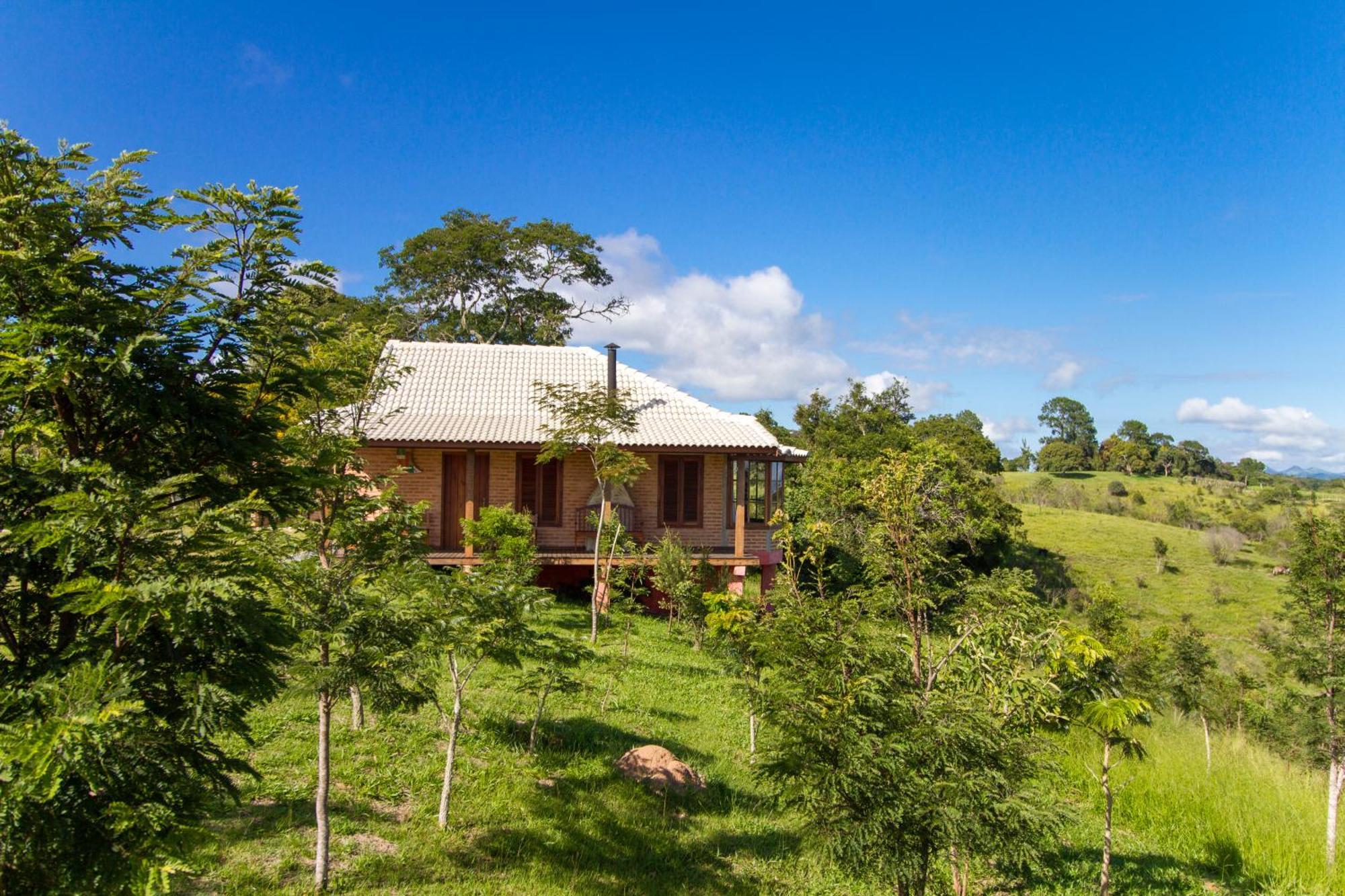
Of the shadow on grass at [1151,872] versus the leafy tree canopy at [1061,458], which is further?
the leafy tree canopy at [1061,458]

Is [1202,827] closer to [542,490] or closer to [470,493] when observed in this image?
[542,490]

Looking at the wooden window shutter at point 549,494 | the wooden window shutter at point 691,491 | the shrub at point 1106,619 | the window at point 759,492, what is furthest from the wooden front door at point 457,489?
the shrub at point 1106,619

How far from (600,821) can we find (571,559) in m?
9.43

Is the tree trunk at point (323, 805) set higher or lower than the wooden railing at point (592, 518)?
lower

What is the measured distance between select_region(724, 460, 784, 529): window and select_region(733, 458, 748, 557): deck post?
0.13 meters

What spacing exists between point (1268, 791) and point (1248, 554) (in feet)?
118

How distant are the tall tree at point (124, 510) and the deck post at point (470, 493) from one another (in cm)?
1242

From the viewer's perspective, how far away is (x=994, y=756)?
4375mm

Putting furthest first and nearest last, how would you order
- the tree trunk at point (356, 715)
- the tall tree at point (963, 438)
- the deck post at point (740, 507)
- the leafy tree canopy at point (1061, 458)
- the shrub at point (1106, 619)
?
the leafy tree canopy at point (1061, 458) → the tall tree at point (963, 438) → the deck post at point (740, 507) → the shrub at point (1106, 619) → the tree trunk at point (356, 715)

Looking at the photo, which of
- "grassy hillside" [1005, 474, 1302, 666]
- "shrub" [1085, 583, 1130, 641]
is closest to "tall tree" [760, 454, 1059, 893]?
"shrub" [1085, 583, 1130, 641]

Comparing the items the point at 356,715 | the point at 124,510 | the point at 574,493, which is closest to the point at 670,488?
the point at 574,493

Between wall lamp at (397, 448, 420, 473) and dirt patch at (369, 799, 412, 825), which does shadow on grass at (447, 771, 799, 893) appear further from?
wall lamp at (397, 448, 420, 473)

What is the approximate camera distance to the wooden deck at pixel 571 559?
51.7ft

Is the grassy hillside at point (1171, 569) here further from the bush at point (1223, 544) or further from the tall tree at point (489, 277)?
the tall tree at point (489, 277)
